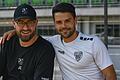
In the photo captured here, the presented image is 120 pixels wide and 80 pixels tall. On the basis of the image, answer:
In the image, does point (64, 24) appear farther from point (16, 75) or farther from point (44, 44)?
point (16, 75)

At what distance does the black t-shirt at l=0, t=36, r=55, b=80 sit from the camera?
2.60 metres

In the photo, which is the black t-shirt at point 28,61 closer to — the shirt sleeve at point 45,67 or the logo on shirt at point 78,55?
the shirt sleeve at point 45,67

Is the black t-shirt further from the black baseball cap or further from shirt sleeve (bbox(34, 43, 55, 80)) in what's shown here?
the black baseball cap

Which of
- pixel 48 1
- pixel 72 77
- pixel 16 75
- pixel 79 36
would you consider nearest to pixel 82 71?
pixel 72 77

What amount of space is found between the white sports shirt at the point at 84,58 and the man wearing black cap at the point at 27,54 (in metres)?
0.13

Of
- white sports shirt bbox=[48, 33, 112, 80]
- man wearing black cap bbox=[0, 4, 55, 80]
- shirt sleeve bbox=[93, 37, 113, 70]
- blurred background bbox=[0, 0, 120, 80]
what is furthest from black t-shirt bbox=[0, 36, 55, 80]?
blurred background bbox=[0, 0, 120, 80]

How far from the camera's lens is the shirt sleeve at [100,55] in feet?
8.71

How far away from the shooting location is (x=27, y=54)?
2660 millimetres

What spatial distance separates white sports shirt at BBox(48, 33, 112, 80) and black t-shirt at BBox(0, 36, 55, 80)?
128 mm

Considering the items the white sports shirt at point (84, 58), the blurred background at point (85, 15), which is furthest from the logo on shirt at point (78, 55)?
the blurred background at point (85, 15)

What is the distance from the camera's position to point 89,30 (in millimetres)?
17312

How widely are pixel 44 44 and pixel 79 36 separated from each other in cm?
26

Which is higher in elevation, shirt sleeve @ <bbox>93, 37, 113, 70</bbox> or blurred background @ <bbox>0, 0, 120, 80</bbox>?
shirt sleeve @ <bbox>93, 37, 113, 70</bbox>

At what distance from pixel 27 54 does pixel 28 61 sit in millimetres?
51
